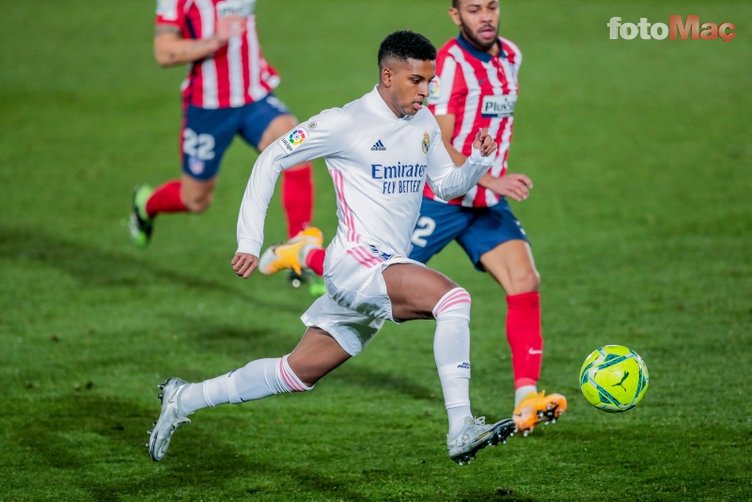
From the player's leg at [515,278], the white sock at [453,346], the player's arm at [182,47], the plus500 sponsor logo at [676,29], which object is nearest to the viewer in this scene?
the white sock at [453,346]

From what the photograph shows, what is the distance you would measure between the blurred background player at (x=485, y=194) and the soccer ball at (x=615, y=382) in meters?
0.61

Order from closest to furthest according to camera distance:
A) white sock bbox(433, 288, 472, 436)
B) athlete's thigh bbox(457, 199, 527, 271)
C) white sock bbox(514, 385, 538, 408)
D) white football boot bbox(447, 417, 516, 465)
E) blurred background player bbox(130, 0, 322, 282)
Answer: white football boot bbox(447, 417, 516, 465) < white sock bbox(433, 288, 472, 436) < white sock bbox(514, 385, 538, 408) < athlete's thigh bbox(457, 199, 527, 271) < blurred background player bbox(130, 0, 322, 282)

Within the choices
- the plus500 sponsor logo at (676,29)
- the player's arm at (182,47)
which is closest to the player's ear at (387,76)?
the player's arm at (182,47)

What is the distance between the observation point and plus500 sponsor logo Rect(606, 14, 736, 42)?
1873 cm

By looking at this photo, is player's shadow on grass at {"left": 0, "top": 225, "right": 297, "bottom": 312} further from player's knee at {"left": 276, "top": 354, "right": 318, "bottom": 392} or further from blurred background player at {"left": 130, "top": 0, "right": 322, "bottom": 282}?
player's knee at {"left": 276, "top": 354, "right": 318, "bottom": 392}

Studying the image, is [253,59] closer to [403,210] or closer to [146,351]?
[146,351]

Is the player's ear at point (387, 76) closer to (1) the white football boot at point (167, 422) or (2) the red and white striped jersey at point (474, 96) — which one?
(2) the red and white striped jersey at point (474, 96)

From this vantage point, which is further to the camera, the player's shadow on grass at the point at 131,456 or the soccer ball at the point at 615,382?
the player's shadow on grass at the point at 131,456

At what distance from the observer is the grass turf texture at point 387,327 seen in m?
6.38

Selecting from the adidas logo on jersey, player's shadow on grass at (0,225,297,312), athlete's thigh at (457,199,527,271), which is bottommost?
player's shadow on grass at (0,225,297,312)

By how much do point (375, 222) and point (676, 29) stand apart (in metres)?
15.1

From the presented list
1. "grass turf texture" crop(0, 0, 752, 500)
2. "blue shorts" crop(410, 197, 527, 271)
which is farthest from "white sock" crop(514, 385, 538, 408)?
"blue shorts" crop(410, 197, 527, 271)

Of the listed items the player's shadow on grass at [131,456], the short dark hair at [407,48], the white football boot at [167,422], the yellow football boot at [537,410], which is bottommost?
the player's shadow on grass at [131,456]

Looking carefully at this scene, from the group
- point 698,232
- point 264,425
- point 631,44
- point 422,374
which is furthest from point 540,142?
point 264,425
